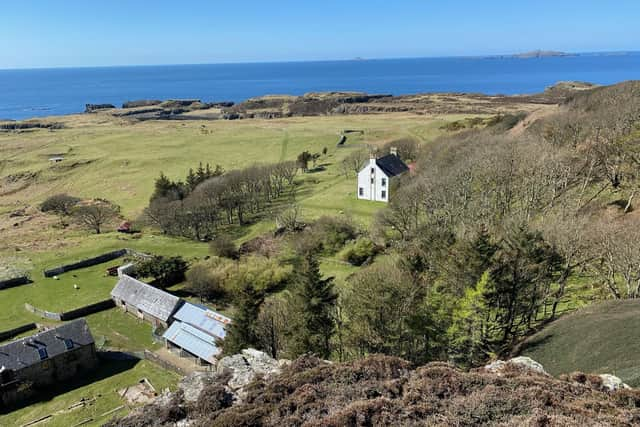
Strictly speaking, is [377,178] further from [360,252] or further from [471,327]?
[471,327]

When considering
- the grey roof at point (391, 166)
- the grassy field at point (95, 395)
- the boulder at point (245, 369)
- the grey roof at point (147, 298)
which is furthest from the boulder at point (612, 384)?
the grey roof at point (391, 166)

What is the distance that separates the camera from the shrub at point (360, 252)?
47531 mm

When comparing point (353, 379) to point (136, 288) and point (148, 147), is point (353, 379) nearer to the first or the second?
point (136, 288)

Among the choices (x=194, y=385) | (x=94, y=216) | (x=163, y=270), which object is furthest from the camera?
(x=94, y=216)

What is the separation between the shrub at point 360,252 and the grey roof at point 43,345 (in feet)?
85.0

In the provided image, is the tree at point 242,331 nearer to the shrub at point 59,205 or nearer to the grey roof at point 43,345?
the grey roof at point 43,345

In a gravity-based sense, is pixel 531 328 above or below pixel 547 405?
below

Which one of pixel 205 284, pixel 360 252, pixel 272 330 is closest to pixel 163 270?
pixel 205 284

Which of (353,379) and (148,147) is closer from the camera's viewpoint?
(353,379)

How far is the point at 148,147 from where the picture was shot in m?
127

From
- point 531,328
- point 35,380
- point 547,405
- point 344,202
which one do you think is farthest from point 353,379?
point 344,202

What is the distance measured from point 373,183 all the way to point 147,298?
3871cm

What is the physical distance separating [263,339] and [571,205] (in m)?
28.8

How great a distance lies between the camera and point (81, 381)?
33.7 metres
